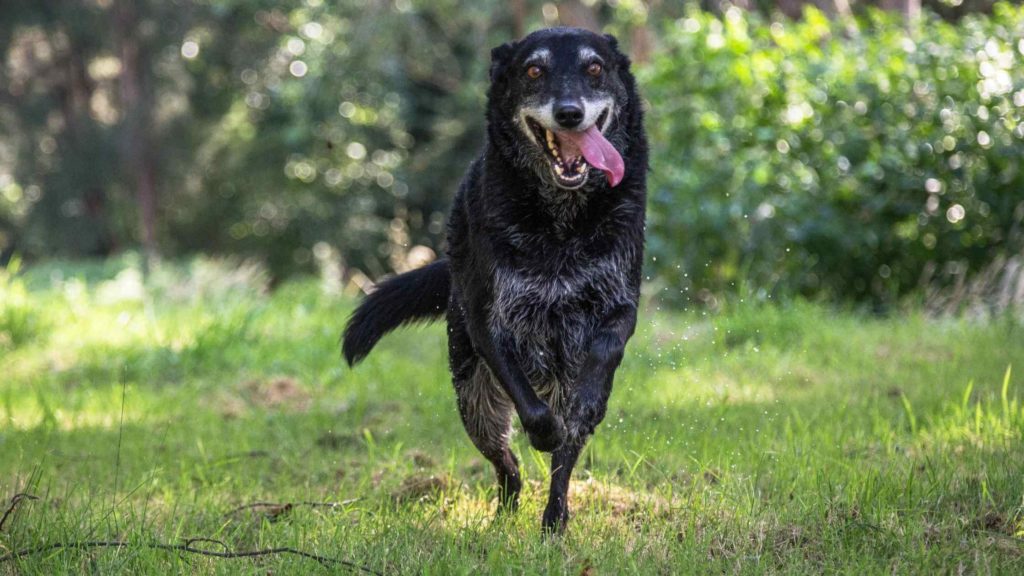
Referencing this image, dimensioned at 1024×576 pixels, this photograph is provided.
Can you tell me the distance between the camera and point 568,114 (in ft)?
12.7

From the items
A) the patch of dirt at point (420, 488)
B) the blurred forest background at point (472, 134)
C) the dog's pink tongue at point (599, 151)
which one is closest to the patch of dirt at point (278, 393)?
the patch of dirt at point (420, 488)

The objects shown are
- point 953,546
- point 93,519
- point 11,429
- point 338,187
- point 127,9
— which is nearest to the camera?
point 953,546

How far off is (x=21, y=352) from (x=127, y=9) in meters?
22.3

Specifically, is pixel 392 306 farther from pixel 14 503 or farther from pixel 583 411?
pixel 14 503

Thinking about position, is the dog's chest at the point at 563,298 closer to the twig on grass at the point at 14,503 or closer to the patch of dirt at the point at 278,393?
the twig on grass at the point at 14,503

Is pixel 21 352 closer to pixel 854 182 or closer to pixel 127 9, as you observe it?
pixel 854 182

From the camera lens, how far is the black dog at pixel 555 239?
155 inches

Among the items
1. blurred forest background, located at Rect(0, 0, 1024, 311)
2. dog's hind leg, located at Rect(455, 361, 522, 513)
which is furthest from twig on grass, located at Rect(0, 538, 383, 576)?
blurred forest background, located at Rect(0, 0, 1024, 311)

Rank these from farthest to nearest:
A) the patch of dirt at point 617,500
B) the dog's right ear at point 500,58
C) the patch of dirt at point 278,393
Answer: the patch of dirt at point 278,393 → the dog's right ear at point 500,58 → the patch of dirt at point 617,500

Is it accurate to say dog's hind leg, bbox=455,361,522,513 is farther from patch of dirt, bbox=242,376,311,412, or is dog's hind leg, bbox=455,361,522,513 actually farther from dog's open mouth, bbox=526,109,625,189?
patch of dirt, bbox=242,376,311,412

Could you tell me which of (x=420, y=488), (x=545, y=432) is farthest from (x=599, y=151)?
(x=420, y=488)

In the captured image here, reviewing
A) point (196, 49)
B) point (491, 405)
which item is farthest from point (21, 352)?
point (196, 49)

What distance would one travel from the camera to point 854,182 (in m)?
8.88

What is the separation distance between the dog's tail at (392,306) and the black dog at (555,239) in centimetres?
53
